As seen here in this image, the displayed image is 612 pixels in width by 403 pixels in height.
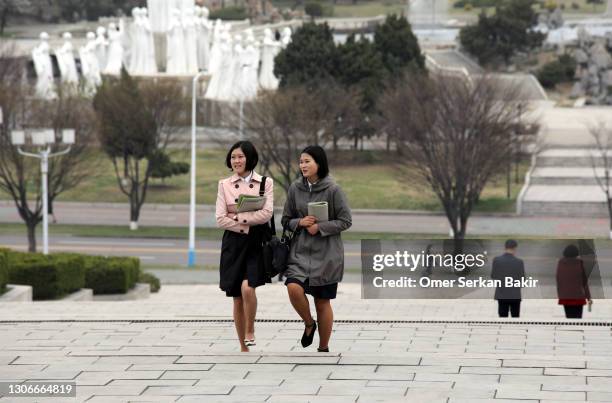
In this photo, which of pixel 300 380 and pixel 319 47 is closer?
pixel 300 380

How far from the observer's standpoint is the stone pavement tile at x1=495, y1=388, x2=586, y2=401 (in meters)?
10.4

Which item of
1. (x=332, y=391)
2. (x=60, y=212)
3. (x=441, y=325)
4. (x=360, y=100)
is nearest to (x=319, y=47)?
(x=360, y=100)

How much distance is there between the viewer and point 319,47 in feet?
193

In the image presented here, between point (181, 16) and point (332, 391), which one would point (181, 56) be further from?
point (332, 391)

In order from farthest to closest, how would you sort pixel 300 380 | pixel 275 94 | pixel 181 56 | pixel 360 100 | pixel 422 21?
pixel 422 21 < pixel 181 56 < pixel 360 100 < pixel 275 94 < pixel 300 380

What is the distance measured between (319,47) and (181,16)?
17.7 metres

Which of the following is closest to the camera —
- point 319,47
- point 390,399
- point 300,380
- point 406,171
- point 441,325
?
point 390,399

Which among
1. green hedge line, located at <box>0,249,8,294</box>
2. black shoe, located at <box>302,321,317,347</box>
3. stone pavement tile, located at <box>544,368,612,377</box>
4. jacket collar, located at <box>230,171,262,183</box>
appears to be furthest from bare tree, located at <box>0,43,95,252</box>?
stone pavement tile, located at <box>544,368,612,377</box>

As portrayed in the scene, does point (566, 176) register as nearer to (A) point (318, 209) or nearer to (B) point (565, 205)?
(B) point (565, 205)

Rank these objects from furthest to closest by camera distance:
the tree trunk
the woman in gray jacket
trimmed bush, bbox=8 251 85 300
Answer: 1. the tree trunk
2. trimmed bush, bbox=8 251 85 300
3. the woman in gray jacket

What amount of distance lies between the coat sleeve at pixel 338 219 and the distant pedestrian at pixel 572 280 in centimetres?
403

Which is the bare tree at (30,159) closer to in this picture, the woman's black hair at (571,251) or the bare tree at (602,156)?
the bare tree at (602,156)

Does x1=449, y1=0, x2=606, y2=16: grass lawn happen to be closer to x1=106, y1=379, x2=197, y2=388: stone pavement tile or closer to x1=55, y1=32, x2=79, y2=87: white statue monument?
x1=55, y1=32, x2=79, y2=87: white statue monument

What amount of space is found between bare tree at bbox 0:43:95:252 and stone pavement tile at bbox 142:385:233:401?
27.5 metres
